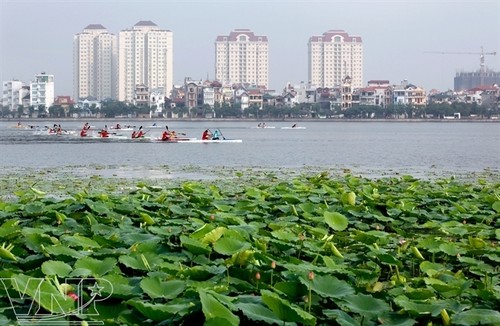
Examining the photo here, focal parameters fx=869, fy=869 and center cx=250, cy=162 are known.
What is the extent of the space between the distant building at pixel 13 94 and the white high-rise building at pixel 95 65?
19279 mm

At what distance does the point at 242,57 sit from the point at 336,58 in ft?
57.2

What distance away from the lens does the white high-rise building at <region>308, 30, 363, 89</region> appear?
161 metres

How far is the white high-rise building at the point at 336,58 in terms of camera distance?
529ft

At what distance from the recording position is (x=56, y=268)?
314 cm

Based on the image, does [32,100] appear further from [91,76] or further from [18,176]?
[18,176]

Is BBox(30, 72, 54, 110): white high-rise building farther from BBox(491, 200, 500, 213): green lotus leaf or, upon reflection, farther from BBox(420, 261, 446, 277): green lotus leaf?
BBox(420, 261, 446, 277): green lotus leaf

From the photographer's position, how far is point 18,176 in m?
14.3

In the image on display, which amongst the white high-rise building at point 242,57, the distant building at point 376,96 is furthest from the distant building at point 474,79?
the distant building at point 376,96

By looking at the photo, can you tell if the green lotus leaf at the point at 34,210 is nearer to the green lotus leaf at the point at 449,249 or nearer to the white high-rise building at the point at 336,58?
the green lotus leaf at the point at 449,249

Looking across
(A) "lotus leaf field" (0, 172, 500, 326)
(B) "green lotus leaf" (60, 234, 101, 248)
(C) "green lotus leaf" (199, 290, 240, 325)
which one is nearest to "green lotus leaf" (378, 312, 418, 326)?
(A) "lotus leaf field" (0, 172, 500, 326)

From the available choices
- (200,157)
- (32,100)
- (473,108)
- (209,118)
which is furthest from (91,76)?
(200,157)

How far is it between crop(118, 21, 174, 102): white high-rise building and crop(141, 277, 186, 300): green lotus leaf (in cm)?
14817

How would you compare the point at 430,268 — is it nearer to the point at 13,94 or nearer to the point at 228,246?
the point at 228,246

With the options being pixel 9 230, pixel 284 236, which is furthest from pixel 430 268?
pixel 9 230
